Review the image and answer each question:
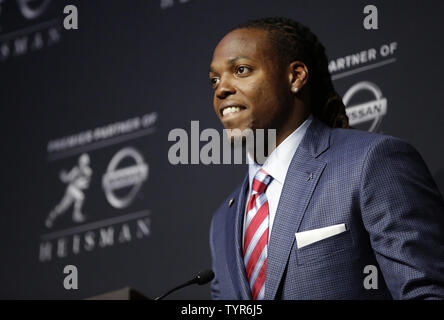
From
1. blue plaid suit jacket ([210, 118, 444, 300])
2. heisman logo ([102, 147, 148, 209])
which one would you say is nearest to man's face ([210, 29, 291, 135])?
blue plaid suit jacket ([210, 118, 444, 300])

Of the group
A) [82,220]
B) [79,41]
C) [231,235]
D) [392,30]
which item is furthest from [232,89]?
[79,41]

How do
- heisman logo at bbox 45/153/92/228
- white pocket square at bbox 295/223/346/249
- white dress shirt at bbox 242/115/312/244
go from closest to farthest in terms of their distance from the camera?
1. white pocket square at bbox 295/223/346/249
2. white dress shirt at bbox 242/115/312/244
3. heisman logo at bbox 45/153/92/228

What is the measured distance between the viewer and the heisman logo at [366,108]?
2617 millimetres

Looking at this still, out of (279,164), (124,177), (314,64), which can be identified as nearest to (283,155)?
(279,164)

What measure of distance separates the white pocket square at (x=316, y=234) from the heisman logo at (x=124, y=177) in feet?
4.68

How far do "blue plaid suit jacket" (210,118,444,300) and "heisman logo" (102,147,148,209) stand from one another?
4.14ft

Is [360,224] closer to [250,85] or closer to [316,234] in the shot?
[316,234]

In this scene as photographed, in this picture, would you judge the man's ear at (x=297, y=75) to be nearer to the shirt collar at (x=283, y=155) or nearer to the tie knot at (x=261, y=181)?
the shirt collar at (x=283, y=155)

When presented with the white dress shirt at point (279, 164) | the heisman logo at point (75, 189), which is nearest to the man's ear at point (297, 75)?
the white dress shirt at point (279, 164)

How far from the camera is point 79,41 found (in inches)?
142

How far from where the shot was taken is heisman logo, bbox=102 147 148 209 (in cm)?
320

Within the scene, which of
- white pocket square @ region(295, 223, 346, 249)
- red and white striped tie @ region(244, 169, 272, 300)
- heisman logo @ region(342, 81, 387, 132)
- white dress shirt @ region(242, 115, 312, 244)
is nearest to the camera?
white pocket square @ region(295, 223, 346, 249)

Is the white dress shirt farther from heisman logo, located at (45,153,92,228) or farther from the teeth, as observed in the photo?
heisman logo, located at (45,153,92,228)

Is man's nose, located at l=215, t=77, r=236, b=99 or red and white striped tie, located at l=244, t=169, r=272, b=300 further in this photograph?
man's nose, located at l=215, t=77, r=236, b=99
